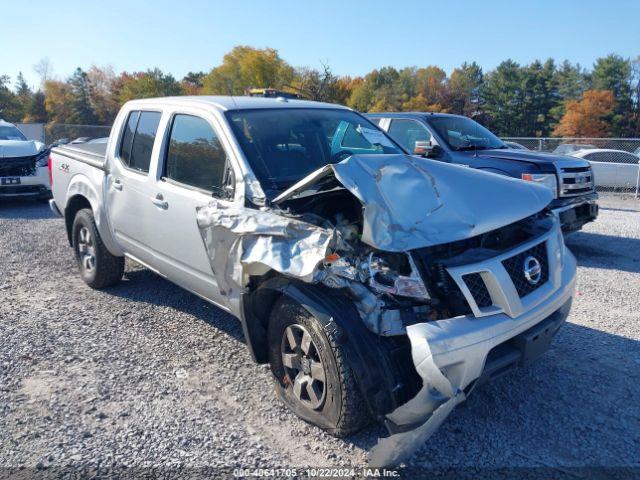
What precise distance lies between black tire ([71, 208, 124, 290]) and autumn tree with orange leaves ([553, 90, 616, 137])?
56.2 meters

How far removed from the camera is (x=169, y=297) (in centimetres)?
555

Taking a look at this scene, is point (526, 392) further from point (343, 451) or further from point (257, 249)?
point (257, 249)

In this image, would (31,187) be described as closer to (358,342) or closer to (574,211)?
(574,211)

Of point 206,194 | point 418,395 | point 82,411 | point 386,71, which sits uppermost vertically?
point 386,71

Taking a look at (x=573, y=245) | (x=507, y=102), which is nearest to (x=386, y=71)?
(x=507, y=102)

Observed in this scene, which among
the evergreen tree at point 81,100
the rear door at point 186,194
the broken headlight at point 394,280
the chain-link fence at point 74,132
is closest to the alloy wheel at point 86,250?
the rear door at point 186,194

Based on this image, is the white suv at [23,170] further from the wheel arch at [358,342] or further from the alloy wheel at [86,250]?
the wheel arch at [358,342]

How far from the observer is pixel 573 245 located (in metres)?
7.95

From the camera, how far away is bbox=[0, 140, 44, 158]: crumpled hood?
1102cm

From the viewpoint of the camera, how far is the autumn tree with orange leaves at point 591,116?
5356 cm

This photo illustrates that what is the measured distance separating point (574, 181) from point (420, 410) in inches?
227

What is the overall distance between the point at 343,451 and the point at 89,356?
7.61ft

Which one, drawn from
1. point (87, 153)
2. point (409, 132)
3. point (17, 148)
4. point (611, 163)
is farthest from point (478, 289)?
point (611, 163)

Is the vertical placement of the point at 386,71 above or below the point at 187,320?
above
